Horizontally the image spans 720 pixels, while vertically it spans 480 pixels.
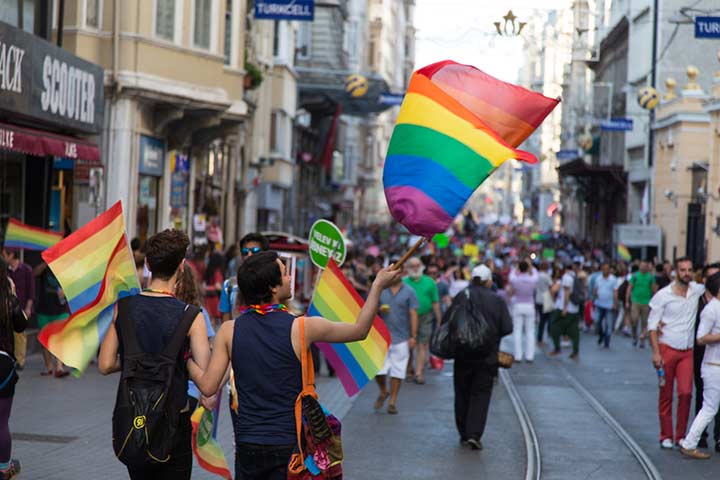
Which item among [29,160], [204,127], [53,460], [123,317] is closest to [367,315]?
[123,317]

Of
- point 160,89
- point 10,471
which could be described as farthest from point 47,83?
point 10,471

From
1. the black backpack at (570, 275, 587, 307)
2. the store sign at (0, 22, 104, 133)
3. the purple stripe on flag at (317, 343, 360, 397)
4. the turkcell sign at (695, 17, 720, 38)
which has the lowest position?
the black backpack at (570, 275, 587, 307)

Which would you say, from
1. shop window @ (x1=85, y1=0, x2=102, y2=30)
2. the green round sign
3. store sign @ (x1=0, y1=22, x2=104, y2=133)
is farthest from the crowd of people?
shop window @ (x1=85, y1=0, x2=102, y2=30)

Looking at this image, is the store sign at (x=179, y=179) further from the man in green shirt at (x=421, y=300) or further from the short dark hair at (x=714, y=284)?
the short dark hair at (x=714, y=284)

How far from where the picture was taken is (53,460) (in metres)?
10.5

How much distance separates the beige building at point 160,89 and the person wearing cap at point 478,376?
12.0 m

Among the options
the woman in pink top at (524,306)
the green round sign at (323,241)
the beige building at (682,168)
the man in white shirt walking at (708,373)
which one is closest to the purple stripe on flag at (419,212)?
the man in white shirt walking at (708,373)

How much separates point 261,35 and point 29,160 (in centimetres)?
1846

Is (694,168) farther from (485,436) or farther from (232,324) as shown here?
(232,324)

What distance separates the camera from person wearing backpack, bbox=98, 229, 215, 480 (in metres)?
6.16

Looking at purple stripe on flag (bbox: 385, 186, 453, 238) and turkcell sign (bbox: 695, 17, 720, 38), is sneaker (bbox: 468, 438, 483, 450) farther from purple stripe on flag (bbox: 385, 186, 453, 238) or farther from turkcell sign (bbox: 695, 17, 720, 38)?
turkcell sign (bbox: 695, 17, 720, 38)

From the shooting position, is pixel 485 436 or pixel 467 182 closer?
pixel 467 182

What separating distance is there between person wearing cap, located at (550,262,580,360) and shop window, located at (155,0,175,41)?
821 cm

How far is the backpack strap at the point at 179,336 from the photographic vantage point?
246 inches
